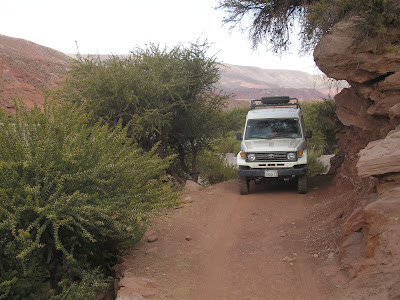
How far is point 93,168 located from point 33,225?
1256 mm

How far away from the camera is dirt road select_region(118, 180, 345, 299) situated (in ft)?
19.1

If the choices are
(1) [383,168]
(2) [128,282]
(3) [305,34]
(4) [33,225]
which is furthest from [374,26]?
(4) [33,225]

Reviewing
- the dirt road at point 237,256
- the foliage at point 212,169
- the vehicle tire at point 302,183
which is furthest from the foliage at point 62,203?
the foliage at point 212,169

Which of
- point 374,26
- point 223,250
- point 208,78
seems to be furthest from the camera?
point 208,78

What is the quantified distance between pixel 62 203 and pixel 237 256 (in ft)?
10.5

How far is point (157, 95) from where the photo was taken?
1409 centimetres

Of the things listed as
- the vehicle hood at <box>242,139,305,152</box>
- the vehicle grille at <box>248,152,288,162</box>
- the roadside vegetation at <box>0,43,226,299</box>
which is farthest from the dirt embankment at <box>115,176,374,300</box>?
the vehicle hood at <box>242,139,305,152</box>

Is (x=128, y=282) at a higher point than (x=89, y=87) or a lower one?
lower

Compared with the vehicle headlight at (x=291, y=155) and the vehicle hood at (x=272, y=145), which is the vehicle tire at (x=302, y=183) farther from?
the vehicle hood at (x=272, y=145)

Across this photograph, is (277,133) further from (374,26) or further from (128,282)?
(128,282)

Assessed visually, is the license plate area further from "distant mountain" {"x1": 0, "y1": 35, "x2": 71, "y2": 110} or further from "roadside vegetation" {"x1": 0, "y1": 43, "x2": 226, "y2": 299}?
"distant mountain" {"x1": 0, "y1": 35, "x2": 71, "y2": 110}

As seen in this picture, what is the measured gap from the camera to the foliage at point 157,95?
43.5 ft

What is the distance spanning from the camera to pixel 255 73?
175 meters

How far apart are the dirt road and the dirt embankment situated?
0.01m
